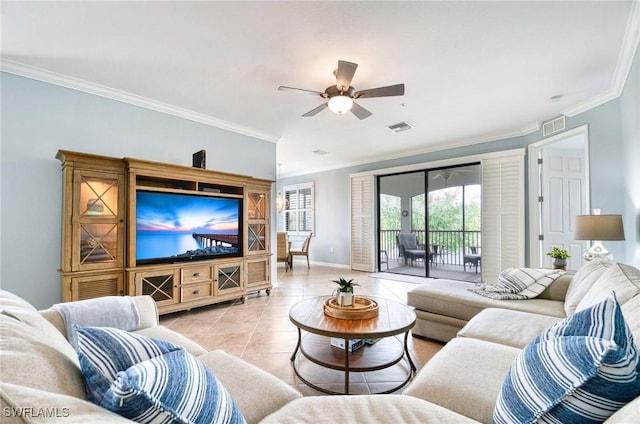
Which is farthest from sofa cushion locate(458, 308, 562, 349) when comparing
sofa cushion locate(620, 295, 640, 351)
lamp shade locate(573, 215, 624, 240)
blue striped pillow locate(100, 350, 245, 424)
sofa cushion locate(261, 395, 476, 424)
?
blue striped pillow locate(100, 350, 245, 424)

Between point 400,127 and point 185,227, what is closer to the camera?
point 185,227

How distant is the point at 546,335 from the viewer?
38.9 inches

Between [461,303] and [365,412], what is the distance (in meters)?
1.84

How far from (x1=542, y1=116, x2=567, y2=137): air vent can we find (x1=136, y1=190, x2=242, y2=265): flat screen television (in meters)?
4.62

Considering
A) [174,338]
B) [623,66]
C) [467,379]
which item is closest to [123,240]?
[174,338]

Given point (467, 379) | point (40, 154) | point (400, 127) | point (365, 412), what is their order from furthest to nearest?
point (400, 127) < point (40, 154) < point (467, 379) < point (365, 412)

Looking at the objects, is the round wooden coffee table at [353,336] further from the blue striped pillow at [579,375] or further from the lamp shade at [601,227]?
the lamp shade at [601,227]

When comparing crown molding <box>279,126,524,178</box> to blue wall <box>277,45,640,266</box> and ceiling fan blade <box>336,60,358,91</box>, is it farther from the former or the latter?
ceiling fan blade <box>336,60,358,91</box>

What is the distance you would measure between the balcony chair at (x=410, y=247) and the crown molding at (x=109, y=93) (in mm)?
4195

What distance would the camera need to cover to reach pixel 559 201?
4.35 m

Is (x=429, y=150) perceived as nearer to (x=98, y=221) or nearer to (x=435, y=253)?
(x=435, y=253)

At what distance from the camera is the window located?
777 centimetres

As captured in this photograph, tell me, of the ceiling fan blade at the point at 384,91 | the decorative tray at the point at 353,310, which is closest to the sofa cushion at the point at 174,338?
the decorative tray at the point at 353,310

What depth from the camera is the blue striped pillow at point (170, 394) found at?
2.07ft
